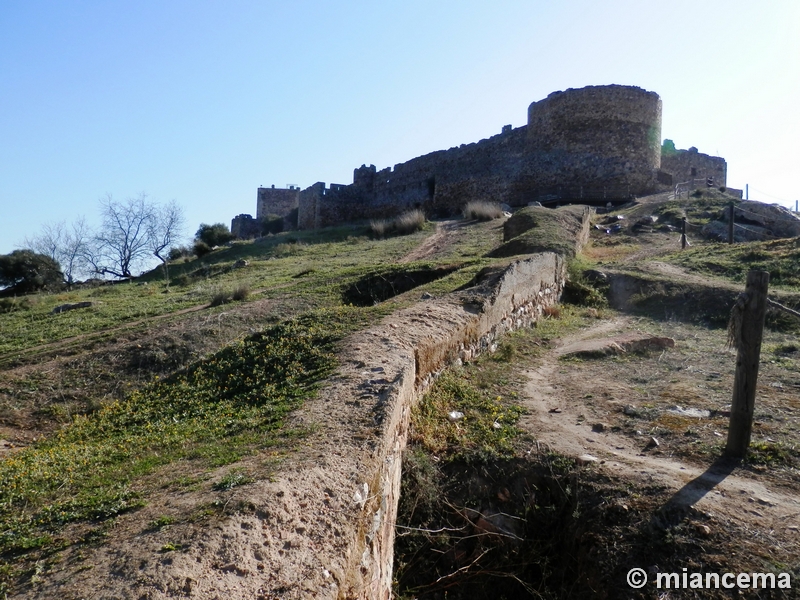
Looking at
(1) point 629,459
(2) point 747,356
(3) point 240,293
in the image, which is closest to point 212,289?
(3) point 240,293

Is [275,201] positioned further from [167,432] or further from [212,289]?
[167,432]

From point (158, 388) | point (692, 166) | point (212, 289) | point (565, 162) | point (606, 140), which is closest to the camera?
point (158, 388)

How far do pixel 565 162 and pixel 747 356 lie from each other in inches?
848

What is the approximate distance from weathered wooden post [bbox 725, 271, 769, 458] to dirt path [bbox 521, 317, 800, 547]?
278mm

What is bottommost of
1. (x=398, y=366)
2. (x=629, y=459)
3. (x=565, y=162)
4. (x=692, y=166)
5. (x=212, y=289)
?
(x=629, y=459)

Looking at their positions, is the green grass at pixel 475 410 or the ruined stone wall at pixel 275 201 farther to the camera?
the ruined stone wall at pixel 275 201

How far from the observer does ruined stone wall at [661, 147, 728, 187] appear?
95.2 ft

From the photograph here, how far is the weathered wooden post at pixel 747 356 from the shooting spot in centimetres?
498

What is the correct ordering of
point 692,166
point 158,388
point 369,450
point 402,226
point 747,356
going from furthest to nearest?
point 692,166
point 402,226
point 158,388
point 747,356
point 369,450

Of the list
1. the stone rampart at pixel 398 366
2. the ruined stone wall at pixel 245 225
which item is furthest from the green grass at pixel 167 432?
the ruined stone wall at pixel 245 225

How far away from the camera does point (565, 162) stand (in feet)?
83.4

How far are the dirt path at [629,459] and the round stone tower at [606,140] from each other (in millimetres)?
18787

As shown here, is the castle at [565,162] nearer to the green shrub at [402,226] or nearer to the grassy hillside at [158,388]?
the green shrub at [402,226]

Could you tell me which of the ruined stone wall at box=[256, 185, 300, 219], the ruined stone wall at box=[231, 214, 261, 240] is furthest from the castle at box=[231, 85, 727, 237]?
the ruined stone wall at box=[256, 185, 300, 219]
